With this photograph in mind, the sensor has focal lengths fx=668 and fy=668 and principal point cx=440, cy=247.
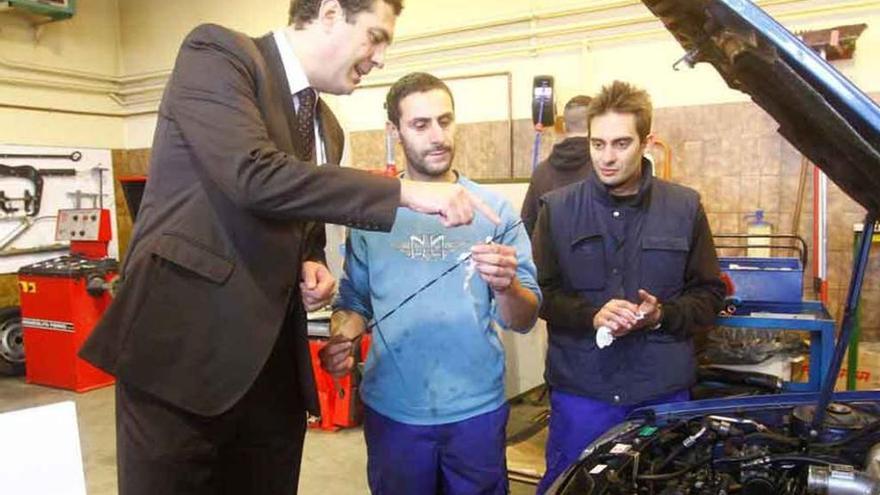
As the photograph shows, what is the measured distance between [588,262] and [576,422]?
1.57 feet

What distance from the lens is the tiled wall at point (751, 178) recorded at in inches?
146

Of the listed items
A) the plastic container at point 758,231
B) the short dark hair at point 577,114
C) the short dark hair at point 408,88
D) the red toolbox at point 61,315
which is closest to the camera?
the short dark hair at point 408,88

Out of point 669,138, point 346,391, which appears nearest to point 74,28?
point 346,391

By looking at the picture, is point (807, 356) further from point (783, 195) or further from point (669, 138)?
point (669, 138)

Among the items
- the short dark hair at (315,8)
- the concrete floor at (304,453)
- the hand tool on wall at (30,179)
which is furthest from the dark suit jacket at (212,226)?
the hand tool on wall at (30,179)

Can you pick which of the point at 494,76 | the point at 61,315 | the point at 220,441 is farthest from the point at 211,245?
the point at 61,315

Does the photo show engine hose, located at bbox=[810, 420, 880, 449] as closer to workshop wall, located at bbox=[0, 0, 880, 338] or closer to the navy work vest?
the navy work vest

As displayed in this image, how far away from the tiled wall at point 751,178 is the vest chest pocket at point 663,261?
2.10 meters

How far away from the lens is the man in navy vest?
1938 mm

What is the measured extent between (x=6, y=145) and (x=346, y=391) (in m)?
4.05

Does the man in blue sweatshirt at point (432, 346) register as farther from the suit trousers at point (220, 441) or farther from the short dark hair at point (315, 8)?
→ the short dark hair at point (315, 8)

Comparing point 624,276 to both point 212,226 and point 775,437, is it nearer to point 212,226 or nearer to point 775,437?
point 775,437

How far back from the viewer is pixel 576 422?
200 centimetres

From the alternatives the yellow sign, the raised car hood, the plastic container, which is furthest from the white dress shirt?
the yellow sign
